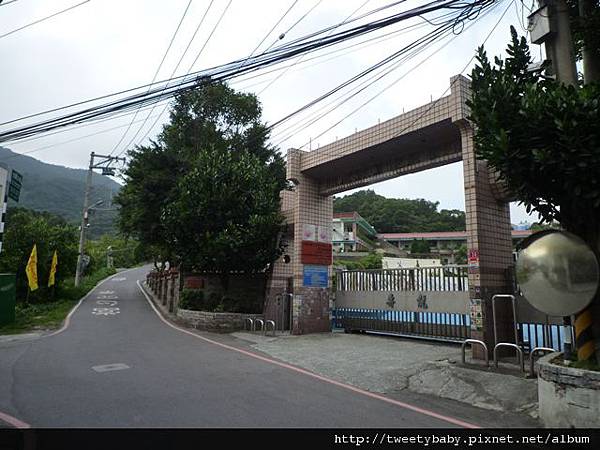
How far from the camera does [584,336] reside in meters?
4.96

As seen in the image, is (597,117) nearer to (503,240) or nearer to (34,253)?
(503,240)

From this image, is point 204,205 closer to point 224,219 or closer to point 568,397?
point 224,219

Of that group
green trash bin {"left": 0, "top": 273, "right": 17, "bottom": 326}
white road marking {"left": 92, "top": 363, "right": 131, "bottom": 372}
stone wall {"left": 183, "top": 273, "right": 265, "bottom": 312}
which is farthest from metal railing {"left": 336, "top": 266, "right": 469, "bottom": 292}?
green trash bin {"left": 0, "top": 273, "right": 17, "bottom": 326}

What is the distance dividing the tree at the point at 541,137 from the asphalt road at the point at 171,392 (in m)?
2.91

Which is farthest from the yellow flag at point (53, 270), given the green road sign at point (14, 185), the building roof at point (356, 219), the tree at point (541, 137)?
the building roof at point (356, 219)

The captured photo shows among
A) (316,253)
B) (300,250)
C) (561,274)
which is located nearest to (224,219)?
(300,250)

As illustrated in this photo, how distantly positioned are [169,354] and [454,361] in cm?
599

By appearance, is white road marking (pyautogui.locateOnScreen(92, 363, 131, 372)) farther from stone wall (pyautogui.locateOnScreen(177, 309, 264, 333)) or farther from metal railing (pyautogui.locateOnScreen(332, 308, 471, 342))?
metal railing (pyautogui.locateOnScreen(332, 308, 471, 342))

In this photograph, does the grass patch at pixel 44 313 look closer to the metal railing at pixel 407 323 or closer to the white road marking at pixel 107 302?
the white road marking at pixel 107 302

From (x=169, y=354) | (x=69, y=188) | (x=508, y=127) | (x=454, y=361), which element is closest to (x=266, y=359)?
(x=169, y=354)

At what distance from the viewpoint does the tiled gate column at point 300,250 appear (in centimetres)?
1289

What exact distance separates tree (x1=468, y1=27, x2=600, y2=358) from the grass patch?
15.0 m

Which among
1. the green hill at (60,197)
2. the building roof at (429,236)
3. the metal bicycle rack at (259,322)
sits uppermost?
the green hill at (60,197)

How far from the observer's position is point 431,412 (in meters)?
5.50
